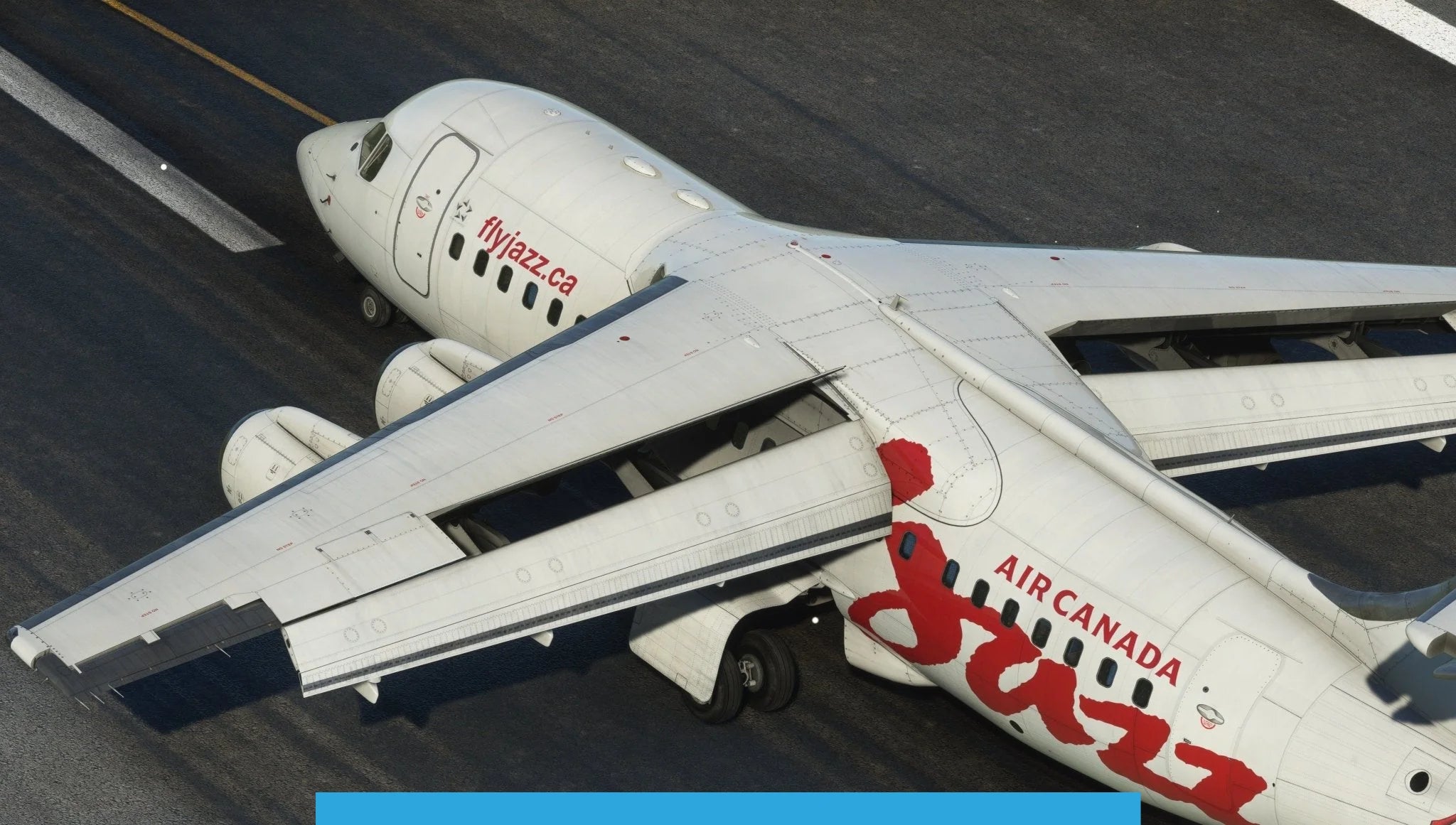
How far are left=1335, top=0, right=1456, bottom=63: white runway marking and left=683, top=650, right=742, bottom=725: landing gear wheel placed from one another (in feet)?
91.5

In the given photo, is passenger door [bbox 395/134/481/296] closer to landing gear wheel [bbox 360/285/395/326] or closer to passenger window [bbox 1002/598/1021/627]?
landing gear wheel [bbox 360/285/395/326]

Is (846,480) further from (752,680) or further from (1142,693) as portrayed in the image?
(1142,693)

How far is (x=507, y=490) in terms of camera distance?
76.0ft

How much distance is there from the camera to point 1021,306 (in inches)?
1084

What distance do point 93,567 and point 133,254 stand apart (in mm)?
8927

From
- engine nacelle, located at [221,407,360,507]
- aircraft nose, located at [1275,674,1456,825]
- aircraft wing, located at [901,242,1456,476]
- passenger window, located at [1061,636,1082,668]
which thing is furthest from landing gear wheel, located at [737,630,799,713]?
aircraft nose, located at [1275,674,1456,825]

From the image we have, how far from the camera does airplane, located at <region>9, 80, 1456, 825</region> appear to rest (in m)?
21.4

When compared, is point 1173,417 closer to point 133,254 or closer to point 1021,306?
point 1021,306

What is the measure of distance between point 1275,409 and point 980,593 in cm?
630

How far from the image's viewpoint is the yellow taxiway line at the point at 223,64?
39562mm

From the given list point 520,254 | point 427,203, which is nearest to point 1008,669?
point 520,254

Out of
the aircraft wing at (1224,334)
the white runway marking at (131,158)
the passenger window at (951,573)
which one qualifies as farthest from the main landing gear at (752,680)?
the white runway marking at (131,158)

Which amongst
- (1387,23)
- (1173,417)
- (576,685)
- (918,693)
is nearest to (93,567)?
(576,685)

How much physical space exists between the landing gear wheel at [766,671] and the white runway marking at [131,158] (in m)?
14.6
